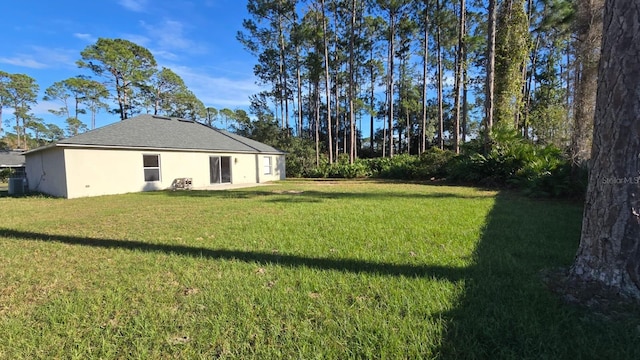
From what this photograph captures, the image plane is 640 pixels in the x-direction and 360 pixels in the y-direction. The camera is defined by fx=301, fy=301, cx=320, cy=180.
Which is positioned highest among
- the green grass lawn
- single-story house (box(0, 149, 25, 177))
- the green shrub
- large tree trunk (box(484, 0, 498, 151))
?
large tree trunk (box(484, 0, 498, 151))

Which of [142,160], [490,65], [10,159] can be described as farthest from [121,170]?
[10,159]

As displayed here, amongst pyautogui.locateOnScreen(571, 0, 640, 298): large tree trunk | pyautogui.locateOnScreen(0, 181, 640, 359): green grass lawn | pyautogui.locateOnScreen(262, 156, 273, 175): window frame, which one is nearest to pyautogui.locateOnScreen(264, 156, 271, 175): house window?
pyautogui.locateOnScreen(262, 156, 273, 175): window frame

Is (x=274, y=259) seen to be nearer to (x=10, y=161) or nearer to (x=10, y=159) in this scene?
(x=10, y=161)

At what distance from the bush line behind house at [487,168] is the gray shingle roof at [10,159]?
27.5 meters

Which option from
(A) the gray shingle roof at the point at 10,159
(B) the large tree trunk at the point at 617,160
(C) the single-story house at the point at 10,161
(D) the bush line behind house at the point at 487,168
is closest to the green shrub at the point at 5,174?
(C) the single-story house at the point at 10,161

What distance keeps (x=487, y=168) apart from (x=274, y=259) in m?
12.4

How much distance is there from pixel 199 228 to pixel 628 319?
5736mm

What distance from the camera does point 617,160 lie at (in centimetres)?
241

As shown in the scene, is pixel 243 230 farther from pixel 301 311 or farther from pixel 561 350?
pixel 561 350

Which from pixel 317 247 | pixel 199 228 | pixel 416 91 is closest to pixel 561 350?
pixel 317 247

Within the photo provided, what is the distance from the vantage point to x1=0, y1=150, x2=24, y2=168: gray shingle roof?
28.9 m

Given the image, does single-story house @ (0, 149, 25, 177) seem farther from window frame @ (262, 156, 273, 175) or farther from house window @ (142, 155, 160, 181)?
window frame @ (262, 156, 273, 175)

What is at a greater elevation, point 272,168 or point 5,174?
point 272,168

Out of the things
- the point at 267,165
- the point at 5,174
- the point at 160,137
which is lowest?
the point at 5,174
